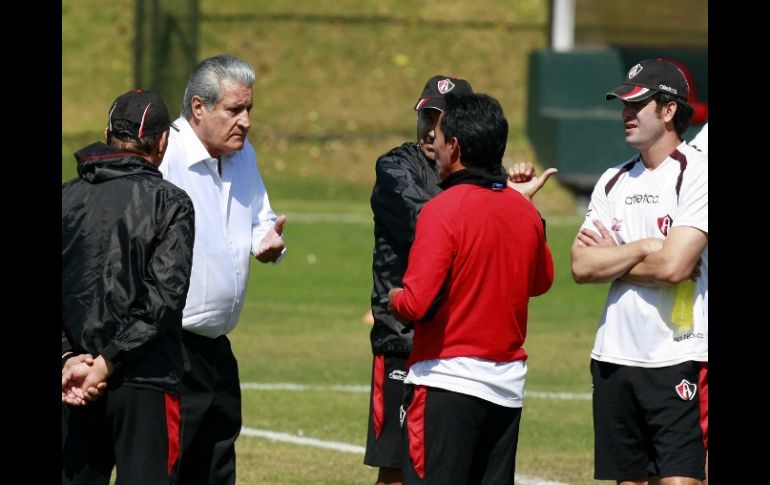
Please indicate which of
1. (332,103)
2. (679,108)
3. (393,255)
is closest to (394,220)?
(393,255)

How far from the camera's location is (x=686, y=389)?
648cm

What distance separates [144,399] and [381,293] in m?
1.69

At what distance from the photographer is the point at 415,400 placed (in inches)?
225

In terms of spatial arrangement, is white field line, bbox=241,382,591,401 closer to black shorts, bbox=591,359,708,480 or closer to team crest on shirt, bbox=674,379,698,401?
black shorts, bbox=591,359,708,480

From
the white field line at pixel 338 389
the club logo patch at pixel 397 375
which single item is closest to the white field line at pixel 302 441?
the white field line at pixel 338 389

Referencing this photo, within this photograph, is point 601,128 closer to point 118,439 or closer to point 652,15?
point 652,15

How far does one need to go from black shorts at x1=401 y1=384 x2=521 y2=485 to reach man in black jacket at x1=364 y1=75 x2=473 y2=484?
1206 millimetres

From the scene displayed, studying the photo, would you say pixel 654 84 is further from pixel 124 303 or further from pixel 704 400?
pixel 124 303

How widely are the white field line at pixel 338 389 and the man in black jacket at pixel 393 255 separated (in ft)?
15.2

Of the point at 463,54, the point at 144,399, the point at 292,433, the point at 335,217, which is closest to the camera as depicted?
the point at 144,399

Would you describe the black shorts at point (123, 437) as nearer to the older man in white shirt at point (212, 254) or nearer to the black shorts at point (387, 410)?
the older man in white shirt at point (212, 254)

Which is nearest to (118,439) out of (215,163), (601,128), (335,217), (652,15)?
(215,163)

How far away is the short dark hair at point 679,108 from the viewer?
21.6 ft

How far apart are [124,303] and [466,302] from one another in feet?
4.65
